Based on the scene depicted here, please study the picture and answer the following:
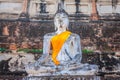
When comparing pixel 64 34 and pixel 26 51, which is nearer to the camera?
pixel 64 34

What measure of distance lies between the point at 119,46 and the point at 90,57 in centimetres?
165

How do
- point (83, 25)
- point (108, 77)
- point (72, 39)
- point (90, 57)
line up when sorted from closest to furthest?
1. point (72, 39)
2. point (108, 77)
3. point (90, 57)
4. point (83, 25)

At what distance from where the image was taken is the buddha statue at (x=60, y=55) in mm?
7055

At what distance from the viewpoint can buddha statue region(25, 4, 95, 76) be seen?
7.05m

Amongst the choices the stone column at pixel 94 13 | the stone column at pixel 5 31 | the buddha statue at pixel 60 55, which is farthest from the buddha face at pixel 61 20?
the stone column at pixel 94 13

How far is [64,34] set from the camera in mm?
8188

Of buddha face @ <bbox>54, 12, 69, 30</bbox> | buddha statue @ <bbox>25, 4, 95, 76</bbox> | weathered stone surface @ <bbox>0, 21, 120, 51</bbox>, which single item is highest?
buddha face @ <bbox>54, 12, 69, 30</bbox>

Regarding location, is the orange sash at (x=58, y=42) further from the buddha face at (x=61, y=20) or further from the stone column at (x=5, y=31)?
the stone column at (x=5, y=31)

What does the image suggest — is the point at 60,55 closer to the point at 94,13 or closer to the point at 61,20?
the point at 61,20

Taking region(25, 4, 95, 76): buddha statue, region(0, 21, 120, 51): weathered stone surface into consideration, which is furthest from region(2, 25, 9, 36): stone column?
region(25, 4, 95, 76): buddha statue

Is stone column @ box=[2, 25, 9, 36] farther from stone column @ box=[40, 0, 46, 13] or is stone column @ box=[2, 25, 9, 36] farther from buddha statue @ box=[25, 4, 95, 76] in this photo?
buddha statue @ box=[25, 4, 95, 76]

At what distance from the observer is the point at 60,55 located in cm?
799

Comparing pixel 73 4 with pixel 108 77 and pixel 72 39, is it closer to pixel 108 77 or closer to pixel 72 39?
pixel 108 77

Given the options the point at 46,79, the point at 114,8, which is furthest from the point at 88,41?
the point at 46,79
